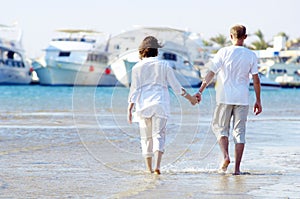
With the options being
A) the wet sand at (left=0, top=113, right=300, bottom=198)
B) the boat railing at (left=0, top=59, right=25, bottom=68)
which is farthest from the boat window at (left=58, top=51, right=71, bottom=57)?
the wet sand at (left=0, top=113, right=300, bottom=198)

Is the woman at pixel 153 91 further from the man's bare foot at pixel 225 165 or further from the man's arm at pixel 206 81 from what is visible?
the man's bare foot at pixel 225 165

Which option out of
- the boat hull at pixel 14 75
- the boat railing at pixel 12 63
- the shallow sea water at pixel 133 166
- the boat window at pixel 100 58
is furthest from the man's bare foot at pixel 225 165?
the boat hull at pixel 14 75

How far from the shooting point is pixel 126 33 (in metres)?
9.80

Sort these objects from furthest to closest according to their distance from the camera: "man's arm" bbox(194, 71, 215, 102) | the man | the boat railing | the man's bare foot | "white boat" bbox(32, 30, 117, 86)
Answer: the boat railing < "white boat" bbox(32, 30, 117, 86) < the man's bare foot < the man < "man's arm" bbox(194, 71, 215, 102)

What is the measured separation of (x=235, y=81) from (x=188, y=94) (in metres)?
0.50

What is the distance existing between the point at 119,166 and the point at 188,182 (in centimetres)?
160

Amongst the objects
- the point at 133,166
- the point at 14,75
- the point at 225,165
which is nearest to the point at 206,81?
the point at 225,165

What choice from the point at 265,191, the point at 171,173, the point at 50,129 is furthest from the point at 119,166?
the point at 50,129

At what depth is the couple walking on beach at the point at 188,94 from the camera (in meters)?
8.92

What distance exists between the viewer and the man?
30.0ft

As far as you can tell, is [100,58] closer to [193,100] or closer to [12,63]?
[193,100]

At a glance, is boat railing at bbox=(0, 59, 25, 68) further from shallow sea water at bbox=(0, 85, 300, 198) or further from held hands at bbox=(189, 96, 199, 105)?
held hands at bbox=(189, 96, 199, 105)

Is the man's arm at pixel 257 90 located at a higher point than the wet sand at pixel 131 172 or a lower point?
higher

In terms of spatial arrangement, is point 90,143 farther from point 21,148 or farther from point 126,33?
point 126,33
